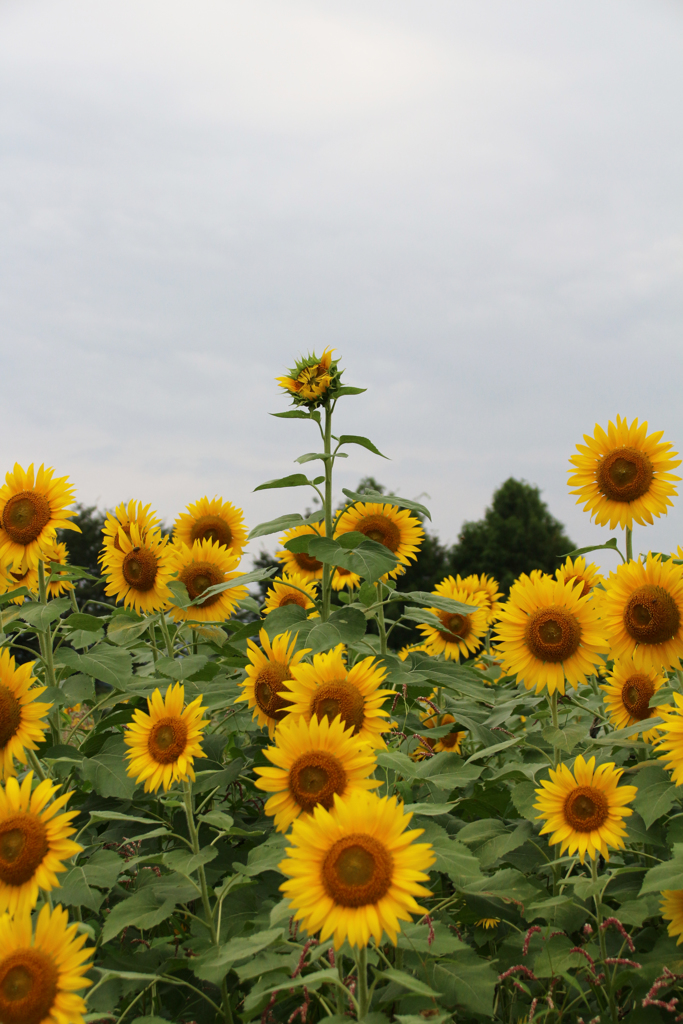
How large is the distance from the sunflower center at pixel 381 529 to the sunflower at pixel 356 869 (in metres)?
2.78

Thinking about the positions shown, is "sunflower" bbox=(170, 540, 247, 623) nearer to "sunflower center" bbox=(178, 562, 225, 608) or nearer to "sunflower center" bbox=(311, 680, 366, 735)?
"sunflower center" bbox=(178, 562, 225, 608)

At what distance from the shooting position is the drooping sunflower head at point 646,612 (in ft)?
10.8

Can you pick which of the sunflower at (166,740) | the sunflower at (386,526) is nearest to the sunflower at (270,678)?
the sunflower at (166,740)

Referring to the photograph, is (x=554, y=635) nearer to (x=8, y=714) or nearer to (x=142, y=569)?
(x=8, y=714)

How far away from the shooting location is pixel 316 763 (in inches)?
88.8

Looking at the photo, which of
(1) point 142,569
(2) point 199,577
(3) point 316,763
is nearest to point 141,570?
(1) point 142,569

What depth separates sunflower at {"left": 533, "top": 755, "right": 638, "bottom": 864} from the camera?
103 inches

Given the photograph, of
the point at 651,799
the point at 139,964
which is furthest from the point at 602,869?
the point at 139,964

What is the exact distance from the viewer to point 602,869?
3.51 meters

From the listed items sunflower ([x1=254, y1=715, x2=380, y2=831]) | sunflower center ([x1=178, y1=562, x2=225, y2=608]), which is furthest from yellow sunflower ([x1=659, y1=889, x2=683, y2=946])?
sunflower center ([x1=178, y1=562, x2=225, y2=608])

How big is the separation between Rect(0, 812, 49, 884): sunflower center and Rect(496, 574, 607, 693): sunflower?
6.10ft

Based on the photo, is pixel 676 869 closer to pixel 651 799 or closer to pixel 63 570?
pixel 651 799

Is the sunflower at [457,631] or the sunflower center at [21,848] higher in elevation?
the sunflower at [457,631]

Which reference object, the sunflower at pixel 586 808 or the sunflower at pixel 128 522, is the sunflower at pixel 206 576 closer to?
the sunflower at pixel 128 522
